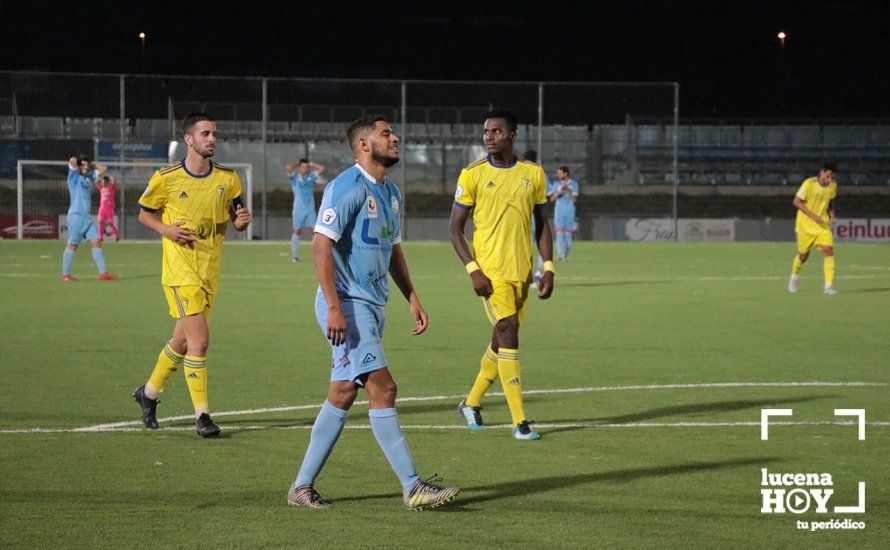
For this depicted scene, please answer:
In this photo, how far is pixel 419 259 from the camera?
3247cm

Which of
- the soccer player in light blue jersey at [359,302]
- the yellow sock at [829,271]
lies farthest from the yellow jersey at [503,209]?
the yellow sock at [829,271]

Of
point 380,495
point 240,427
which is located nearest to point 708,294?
point 240,427

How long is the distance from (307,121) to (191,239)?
37.4 meters

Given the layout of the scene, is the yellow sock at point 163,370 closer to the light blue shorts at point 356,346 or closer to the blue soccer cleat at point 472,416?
the blue soccer cleat at point 472,416

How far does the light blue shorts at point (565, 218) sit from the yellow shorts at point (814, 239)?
10.4 metres

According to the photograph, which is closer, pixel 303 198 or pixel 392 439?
pixel 392 439

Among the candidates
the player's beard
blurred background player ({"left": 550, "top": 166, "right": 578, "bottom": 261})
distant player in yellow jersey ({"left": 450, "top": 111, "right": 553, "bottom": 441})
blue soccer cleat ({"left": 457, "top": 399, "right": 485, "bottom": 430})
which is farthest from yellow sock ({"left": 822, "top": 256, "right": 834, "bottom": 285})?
the player's beard

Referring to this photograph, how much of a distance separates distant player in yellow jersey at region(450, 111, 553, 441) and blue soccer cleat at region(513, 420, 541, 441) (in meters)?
0.40

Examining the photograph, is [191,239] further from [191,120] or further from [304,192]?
[304,192]

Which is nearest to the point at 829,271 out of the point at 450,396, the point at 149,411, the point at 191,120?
the point at 450,396

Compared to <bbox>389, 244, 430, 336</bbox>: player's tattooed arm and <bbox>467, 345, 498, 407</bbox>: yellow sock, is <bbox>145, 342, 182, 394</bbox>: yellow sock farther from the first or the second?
<bbox>389, 244, 430, 336</bbox>: player's tattooed arm

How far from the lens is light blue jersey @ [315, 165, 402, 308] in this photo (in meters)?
6.32

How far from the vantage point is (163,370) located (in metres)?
8.80

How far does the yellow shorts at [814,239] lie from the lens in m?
21.0
